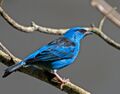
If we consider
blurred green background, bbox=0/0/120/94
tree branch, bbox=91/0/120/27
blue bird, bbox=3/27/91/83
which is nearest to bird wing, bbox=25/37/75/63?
blue bird, bbox=3/27/91/83

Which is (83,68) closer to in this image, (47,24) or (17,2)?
(47,24)

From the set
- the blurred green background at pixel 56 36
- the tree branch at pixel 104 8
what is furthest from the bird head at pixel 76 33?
the tree branch at pixel 104 8

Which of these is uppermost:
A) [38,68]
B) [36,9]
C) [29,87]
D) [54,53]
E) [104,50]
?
[36,9]

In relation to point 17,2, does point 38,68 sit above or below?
below

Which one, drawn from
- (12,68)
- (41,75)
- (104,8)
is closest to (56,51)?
(41,75)

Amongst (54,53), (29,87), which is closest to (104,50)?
(29,87)

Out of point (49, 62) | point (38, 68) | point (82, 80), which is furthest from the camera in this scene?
point (82, 80)

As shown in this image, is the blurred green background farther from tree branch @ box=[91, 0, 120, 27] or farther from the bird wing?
tree branch @ box=[91, 0, 120, 27]
